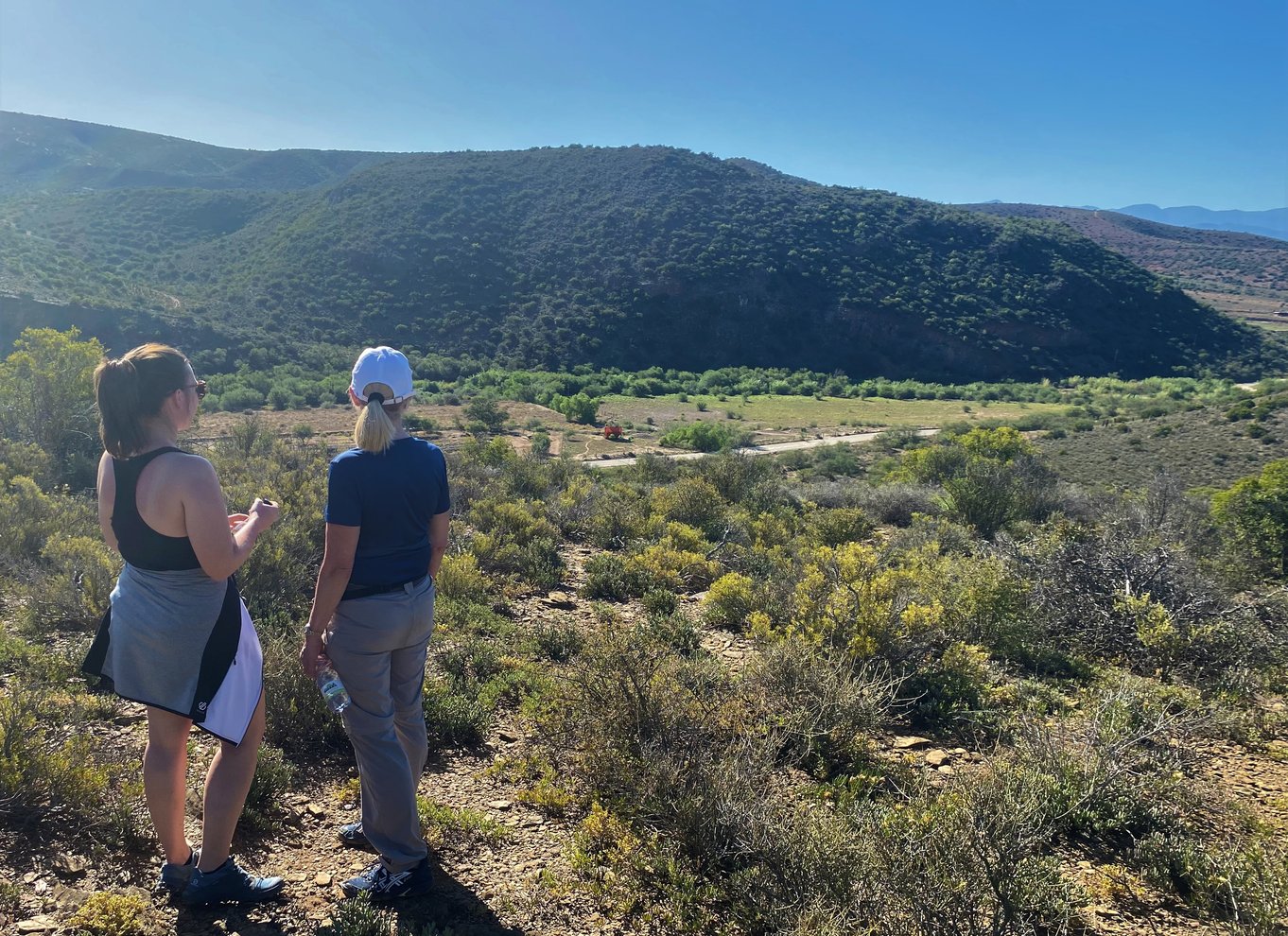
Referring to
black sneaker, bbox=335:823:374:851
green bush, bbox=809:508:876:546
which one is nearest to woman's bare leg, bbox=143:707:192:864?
black sneaker, bbox=335:823:374:851

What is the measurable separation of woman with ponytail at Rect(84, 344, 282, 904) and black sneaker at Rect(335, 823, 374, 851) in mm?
502

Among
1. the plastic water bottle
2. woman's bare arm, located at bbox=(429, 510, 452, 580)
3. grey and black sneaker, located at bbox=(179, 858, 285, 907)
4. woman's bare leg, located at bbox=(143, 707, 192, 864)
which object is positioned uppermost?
woman's bare arm, located at bbox=(429, 510, 452, 580)

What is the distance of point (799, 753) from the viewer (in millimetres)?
3279

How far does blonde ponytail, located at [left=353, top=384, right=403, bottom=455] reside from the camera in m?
2.21

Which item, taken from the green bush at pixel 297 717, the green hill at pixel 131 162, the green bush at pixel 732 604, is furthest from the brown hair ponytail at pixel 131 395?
the green hill at pixel 131 162

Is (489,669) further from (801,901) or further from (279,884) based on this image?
(801,901)

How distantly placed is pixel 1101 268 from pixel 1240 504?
59.1 meters

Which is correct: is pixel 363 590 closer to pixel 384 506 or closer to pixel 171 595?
A: pixel 384 506

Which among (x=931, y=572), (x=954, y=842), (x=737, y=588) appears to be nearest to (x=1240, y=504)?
(x=931, y=572)

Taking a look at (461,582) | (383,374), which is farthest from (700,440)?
(383,374)

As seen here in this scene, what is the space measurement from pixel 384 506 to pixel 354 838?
4.63 feet

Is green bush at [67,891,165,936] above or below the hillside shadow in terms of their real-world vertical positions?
above

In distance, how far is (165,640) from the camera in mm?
2018

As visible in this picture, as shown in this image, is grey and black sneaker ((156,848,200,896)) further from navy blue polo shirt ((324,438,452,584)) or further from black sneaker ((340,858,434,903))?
navy blue polo shirt ((324,438,452,584))
